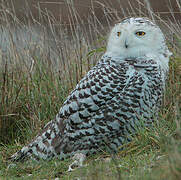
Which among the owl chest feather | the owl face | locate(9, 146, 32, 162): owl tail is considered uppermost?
the owl face

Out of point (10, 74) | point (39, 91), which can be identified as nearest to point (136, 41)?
point (39, 91)

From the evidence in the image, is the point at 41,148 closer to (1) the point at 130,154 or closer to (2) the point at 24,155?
(2) the point at 24,155

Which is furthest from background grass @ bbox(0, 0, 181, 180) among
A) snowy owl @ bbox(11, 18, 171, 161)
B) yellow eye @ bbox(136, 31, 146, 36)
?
A: yellow eye @ bbox(136, 31, 146, 36)

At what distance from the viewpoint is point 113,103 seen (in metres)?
2.89

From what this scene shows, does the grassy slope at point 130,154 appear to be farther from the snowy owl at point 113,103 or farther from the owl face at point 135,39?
the owl face at point 135,39

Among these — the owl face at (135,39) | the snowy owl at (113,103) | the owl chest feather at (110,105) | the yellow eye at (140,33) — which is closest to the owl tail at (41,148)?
the snowy owl at (113,103)

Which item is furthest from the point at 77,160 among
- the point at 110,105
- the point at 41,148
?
the point at 110,105

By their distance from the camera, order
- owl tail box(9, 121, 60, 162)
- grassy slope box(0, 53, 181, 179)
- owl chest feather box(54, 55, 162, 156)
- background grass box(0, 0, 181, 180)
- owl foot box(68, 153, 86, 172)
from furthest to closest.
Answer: background grass box(0, 0, 181, 180)
owl tail box(9, 121, 60, 162)
owl chest feather box(54, 55, 162, 156)
owl foot box(68, 153, 86, 172)
grassy slope box(0, 53, 181, 179)

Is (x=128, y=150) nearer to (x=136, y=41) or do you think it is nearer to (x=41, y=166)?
(x=41, y=166)

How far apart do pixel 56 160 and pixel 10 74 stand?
1871 mm

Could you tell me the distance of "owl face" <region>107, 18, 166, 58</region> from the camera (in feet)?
10.1

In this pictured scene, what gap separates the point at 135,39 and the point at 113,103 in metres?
0.65

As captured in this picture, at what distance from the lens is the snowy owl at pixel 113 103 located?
2.90 m

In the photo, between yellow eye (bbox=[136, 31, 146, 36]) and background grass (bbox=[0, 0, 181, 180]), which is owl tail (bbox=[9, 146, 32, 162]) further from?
yellow eye (bbox=[136, 31, 146, 36])
